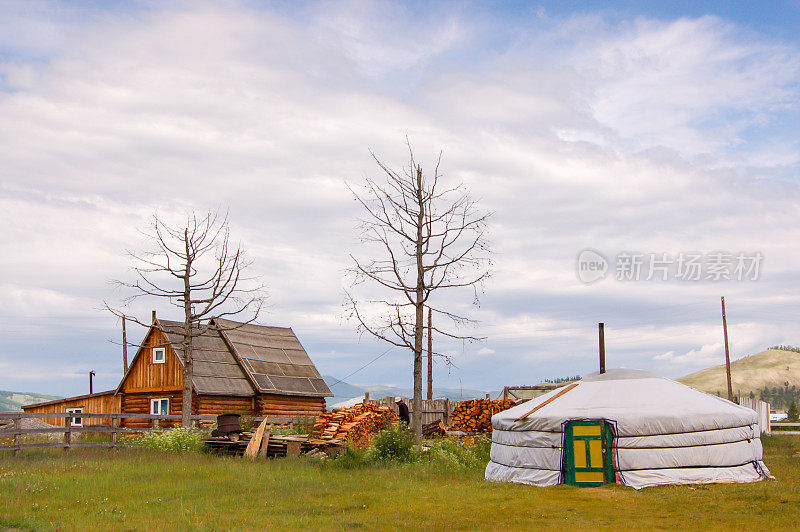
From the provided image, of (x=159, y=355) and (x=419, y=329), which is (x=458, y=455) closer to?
(x=419, y=329)

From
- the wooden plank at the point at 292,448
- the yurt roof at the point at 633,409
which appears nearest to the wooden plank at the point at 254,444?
the wooden plank at the point at 292,448

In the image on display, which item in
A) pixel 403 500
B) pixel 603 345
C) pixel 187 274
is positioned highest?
pixel 187 274

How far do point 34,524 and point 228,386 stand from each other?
19.8 metres

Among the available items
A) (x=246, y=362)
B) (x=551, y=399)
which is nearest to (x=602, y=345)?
(x=551, y=399)

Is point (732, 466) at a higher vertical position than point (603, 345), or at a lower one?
lower

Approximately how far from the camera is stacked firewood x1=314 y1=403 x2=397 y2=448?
981 inches

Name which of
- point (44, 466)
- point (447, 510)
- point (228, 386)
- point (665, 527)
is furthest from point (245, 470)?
point (228, 386)

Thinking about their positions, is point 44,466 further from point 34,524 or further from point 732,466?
point 732,466

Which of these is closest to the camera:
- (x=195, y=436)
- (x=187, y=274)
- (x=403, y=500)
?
(x=403, y=500)

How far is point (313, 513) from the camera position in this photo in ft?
40.1

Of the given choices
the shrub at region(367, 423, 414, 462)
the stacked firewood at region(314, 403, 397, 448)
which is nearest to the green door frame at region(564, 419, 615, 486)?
the shrub at region(367, 423, 414, 462)

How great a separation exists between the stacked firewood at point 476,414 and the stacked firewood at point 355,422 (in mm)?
2392

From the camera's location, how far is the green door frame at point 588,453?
15180 mm

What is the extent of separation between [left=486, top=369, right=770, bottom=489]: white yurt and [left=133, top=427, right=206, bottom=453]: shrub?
10023mm
